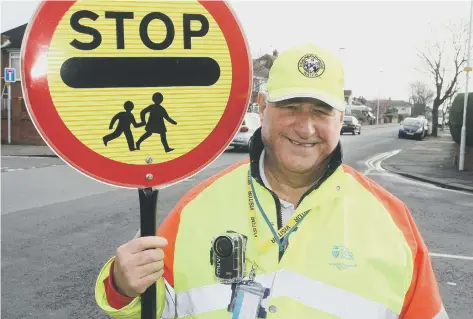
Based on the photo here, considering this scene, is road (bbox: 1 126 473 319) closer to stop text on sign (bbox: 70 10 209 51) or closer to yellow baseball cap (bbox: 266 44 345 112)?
yellow baseball cap (bbox: 266 44 345 112)

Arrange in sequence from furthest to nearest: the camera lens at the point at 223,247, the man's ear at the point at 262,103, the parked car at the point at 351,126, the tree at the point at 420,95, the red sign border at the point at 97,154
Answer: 1. the tree at the point at 420,95
2. the parked car at the point at 351,126
3. the man's ear at the point at 262,103
4. the camera lens at the point at 223,247
5. the red sign border at the point at 97,154

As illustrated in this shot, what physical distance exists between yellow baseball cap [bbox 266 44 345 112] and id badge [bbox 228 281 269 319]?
66 centimetres

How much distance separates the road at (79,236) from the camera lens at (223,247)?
3319 millimetres

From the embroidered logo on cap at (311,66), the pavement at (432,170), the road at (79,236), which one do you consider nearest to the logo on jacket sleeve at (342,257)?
the embroidered logo on cap at (311,66)

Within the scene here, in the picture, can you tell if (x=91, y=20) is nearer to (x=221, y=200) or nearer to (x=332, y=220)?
(x=221, y=200)

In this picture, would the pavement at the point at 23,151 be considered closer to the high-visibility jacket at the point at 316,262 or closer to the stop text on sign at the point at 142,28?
the high-visibility jacket at the point at 316,262

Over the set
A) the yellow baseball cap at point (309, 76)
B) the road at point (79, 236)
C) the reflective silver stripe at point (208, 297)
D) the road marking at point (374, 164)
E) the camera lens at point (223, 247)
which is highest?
the yellow baseball cap at point (309, 76)

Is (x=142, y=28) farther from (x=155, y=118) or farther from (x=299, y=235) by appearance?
(x=299, y=235)

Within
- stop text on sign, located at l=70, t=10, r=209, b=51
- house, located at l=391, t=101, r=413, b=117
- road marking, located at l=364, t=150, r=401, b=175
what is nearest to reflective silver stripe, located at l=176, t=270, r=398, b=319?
stop text on sign, located at l=70, t=10, r=209, b=51

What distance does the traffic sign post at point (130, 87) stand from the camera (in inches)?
52.4

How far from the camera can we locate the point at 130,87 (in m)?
1.37

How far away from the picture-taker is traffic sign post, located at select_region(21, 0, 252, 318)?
1.33 m

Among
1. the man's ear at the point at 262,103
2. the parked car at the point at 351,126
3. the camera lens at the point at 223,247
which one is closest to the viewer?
the camera lens at the point at 223,247

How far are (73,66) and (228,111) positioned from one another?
1.49 ft
